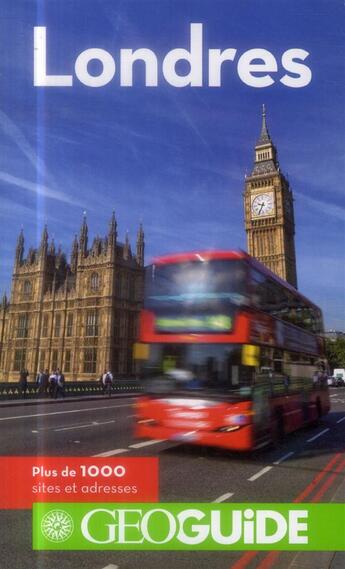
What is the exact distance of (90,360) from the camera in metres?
40.8

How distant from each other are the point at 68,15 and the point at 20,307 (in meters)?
43.4

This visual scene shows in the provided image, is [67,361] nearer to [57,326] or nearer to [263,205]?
[57,326]

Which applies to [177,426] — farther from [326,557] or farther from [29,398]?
[29,398]

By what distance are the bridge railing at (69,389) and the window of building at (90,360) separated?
1466 cm

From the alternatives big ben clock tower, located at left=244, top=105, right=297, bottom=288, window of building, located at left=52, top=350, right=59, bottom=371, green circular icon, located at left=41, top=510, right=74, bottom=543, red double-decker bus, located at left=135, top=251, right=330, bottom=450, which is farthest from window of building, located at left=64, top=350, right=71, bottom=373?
green circular icon, located at left=41, top=510, right=74, bottom=543

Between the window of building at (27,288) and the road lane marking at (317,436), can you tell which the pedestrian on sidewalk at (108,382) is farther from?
the window of building at (27,288)

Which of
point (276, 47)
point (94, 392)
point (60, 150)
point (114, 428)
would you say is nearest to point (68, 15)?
point (60, 150)

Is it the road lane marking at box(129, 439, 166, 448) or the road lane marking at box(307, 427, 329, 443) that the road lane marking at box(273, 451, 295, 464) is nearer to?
the road lane marking at box(307, 427, 329, 443)

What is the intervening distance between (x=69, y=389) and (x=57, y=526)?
19801 mm

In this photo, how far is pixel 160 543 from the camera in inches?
133

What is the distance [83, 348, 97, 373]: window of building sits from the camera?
39.0m

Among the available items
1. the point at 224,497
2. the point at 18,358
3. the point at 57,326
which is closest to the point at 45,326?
the point at 57,326

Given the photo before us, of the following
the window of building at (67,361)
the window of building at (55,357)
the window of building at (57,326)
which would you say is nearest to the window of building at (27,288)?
the window of building at (57,326)

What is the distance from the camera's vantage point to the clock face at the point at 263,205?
640 cm
